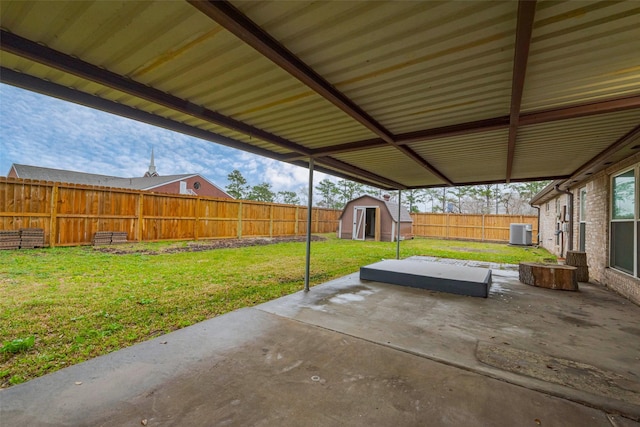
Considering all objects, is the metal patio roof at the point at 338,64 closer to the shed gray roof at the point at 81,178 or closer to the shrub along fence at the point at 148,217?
the shrub along fence at the point at 148,217

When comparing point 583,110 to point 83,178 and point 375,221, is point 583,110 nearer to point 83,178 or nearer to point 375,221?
point 375,221

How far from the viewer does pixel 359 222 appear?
655 inches

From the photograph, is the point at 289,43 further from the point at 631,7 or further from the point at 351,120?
the point at 631,7

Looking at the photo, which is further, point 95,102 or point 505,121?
point 505,121

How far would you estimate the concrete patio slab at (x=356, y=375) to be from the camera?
1.75 metres

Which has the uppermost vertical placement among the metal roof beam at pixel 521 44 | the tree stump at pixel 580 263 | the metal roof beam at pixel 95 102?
the metal roof beam at pixel 521 44

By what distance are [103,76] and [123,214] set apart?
30.1ft

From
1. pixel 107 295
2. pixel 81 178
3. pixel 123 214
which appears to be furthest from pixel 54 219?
pixel 81 178

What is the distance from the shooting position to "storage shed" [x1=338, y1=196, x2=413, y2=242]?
631 inches

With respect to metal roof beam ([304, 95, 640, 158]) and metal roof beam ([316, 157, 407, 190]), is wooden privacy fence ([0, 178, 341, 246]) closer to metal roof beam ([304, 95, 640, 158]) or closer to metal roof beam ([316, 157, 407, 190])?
metal roof beam ([316, 157, 407, 190])

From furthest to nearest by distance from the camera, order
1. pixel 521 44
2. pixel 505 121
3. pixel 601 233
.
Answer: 1. pixel 601 233
2. pixel 505 121
3. pixel 521 44

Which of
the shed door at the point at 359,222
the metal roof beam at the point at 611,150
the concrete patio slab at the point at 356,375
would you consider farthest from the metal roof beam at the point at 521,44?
the shed door at the point at 359,222

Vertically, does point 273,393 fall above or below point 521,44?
below

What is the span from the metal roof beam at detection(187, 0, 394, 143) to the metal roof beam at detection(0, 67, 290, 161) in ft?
6.07
